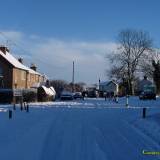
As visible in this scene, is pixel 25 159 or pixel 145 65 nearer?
pixel 25 159

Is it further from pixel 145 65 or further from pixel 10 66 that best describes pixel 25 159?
pixel 145 65

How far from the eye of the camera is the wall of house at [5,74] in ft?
249

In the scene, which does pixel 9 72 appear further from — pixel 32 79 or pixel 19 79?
pixel 32 79

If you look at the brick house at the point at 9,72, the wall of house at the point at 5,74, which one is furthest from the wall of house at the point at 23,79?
the wall of house at the point at 5,74

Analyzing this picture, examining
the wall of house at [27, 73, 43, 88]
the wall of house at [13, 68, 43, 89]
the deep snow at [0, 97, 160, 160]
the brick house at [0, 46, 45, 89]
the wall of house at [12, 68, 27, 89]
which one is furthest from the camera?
the wall of house at [27, 73, 43, 88]

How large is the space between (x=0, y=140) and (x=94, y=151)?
195 inches

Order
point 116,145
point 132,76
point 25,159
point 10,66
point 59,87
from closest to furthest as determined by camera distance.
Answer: point 25,159
point 116,145
point 10,66
point 132,76
point 59,87

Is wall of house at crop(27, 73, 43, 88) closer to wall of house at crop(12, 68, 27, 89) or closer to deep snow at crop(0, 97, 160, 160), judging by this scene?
wall of house at crop(12, 68, 27, 89)

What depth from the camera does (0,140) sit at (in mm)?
19672

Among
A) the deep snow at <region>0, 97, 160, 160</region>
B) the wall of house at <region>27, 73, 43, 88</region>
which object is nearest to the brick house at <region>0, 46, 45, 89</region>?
the wall of house at <region>27, 73, 43, 88</region>

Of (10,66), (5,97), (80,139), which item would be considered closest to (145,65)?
(10,66)

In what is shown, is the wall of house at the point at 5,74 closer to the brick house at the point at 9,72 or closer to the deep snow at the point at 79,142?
the brick house at the point at 9,72

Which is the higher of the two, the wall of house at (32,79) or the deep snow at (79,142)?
the wall of house at (32,79)

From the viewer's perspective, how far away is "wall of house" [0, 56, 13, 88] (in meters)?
75.8
